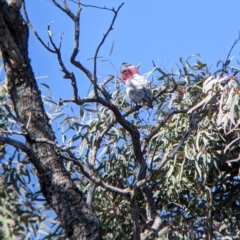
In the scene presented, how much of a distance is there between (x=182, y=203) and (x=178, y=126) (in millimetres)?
321

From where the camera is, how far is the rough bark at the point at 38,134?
2.19 m

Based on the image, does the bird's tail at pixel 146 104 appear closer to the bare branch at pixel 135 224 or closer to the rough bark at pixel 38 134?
the rough bark at pixel 38 134

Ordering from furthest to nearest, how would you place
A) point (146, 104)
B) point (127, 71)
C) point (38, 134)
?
point (127, 71) → point (146, 104) → point (38, 134)

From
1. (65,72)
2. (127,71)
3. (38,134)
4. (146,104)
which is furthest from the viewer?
(127,71)

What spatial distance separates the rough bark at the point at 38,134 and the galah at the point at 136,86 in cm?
76

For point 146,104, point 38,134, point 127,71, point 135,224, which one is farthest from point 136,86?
point 135,224

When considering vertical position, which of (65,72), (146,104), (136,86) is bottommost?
(65,72)

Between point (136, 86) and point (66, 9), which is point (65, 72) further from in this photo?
point (136, 86)

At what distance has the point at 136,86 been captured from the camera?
3125 mm

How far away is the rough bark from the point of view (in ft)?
7.19

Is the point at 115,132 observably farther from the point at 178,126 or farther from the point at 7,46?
the point at 7,46

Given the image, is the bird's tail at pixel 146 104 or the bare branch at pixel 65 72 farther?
the bird's tail at pixel 146 104

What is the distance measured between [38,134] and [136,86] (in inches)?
35.0

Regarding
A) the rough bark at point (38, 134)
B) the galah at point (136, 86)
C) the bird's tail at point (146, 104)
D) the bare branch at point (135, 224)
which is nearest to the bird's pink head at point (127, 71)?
the galah at point (136, 86)
